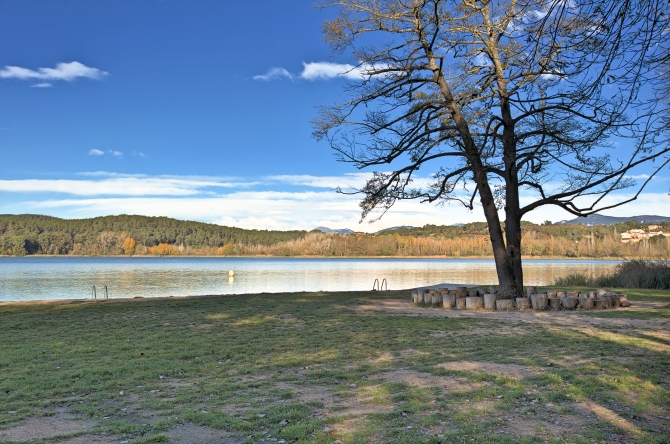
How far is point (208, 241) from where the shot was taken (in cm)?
15012

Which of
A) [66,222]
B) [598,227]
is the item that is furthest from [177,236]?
[598,227]

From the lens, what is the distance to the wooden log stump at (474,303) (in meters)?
13.6

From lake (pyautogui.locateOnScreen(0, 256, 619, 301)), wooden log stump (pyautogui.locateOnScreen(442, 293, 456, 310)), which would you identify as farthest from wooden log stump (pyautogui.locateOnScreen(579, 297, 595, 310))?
lake (pyautogui.locateOnScreen(0, 256, 619, 301))

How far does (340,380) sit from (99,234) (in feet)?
471

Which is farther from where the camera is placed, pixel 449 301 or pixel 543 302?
pixel 449 301

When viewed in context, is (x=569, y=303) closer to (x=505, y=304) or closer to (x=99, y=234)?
(x=505, y=304)

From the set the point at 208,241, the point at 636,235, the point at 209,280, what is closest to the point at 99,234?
the point at 208,241

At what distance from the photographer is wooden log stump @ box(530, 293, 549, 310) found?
1319 centimetres

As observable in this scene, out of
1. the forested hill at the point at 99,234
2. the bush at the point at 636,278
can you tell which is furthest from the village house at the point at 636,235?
the forested hill at the point at 99,234

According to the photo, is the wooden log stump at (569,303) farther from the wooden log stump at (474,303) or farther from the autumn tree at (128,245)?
the autumn tree at (128,245)

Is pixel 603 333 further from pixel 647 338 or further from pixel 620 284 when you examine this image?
pixel 620 284

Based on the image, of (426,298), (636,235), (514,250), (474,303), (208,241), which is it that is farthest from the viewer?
(208,241)

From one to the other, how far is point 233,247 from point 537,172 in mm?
141474

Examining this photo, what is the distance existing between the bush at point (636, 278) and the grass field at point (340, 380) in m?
9.92
